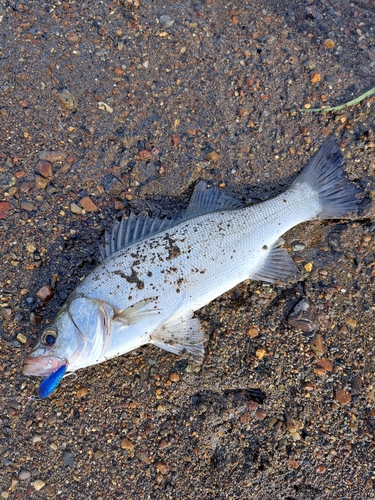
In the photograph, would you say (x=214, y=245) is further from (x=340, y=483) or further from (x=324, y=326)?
(x=340, y=483)

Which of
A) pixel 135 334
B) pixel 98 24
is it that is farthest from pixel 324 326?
pixel 98 24

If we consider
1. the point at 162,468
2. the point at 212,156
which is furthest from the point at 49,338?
the point at 212,156

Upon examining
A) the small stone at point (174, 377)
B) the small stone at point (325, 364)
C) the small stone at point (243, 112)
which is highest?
the small stone at point (243, 112)

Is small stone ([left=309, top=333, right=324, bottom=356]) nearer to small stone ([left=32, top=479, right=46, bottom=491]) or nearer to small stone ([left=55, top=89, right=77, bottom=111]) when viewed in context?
small stone ([left=32, top=479, right=46, bottom=491])

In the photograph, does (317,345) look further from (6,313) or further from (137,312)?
(6,313)

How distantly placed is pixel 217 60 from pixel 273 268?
7.14 feet

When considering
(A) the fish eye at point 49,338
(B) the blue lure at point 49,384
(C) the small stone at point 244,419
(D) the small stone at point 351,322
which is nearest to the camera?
(B) the blue lure at point 49,384

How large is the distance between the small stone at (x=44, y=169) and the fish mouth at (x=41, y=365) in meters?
1.68

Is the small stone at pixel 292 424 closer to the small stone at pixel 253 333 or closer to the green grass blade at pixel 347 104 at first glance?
the small stone at pixel 253 333

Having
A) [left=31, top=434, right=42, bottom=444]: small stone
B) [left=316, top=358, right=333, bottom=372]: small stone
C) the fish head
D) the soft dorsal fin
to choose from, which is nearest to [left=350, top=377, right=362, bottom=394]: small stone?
[left=316, top=358, right=333, bottom=372]: small stone

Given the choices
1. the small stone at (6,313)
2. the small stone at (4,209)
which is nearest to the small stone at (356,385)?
the small stone at (6,313)

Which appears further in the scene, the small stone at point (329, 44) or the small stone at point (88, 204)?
the small stone at point (329, 44)

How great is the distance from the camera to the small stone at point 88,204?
12.1ft

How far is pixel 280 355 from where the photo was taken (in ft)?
11.1
